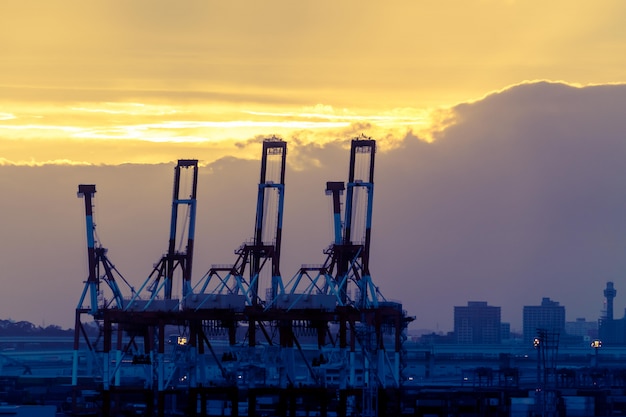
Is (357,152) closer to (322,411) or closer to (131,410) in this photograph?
(322,411)

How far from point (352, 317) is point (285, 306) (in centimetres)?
456

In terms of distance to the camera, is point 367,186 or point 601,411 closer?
point 367,186

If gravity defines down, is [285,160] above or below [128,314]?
above

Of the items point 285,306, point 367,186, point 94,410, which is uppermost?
point 367,186

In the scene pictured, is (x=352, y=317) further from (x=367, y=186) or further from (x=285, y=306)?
(x=367, y=186)

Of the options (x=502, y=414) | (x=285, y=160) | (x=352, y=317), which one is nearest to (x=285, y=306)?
(x=352, y=317)

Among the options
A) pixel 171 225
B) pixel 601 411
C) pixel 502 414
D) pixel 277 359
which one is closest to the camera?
pixel 277 359

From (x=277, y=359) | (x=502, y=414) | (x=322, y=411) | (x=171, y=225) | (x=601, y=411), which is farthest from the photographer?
(x=601, y=411)

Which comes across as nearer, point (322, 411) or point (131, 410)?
point (322, 411)

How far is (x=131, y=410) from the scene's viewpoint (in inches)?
4811

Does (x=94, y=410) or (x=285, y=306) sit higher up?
(x=285, y=306)

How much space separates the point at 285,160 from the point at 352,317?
13655 mm

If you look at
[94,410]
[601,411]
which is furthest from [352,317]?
[601,411]

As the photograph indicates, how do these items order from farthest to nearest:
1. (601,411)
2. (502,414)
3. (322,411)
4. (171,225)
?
(601,411) < (502,414) < (171,225) < (322,411)
